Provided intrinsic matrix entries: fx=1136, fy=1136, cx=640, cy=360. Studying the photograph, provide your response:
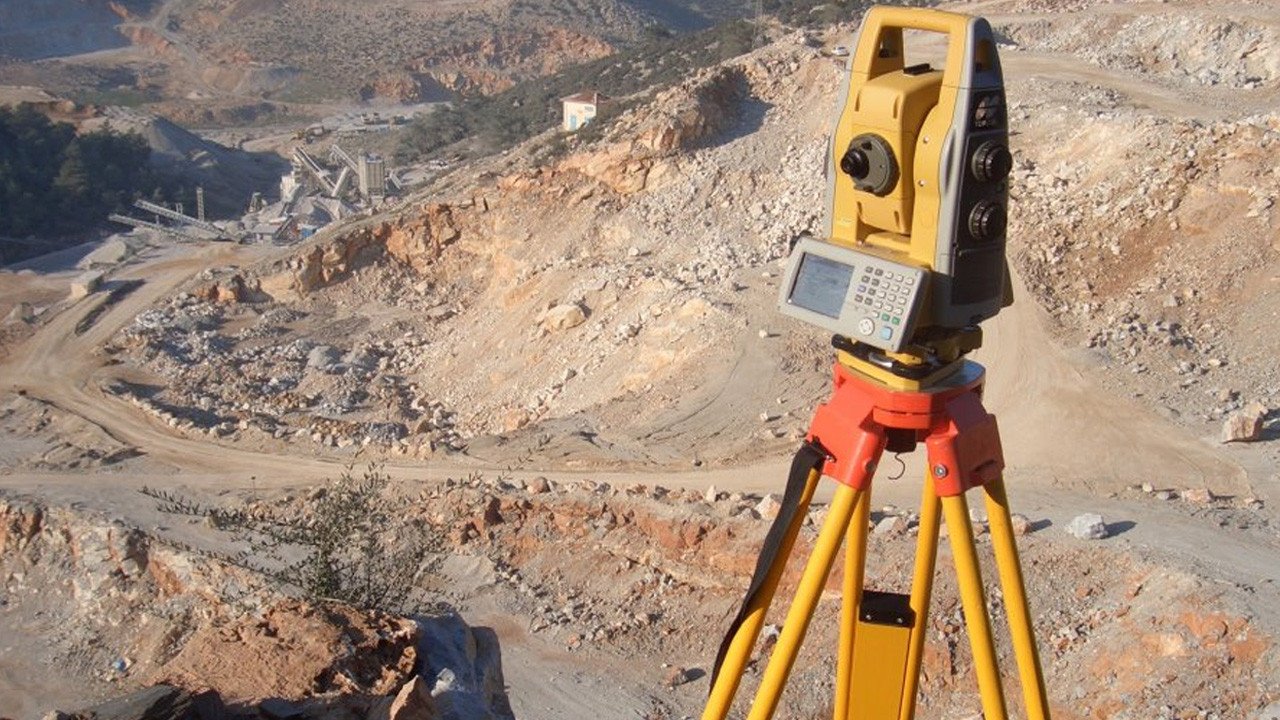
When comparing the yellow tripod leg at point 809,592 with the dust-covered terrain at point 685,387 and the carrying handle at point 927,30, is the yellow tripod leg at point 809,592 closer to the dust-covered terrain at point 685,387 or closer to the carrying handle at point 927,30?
the carrying handle at point 927,30

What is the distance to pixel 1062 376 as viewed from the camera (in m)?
15.1

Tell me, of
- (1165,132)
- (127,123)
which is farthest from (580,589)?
(127,123)

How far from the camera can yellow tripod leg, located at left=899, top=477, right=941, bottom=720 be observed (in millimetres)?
4020

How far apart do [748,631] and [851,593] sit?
1.56 ft

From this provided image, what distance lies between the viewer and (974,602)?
3.76 meters

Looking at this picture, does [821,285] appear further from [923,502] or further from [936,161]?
[923,502]

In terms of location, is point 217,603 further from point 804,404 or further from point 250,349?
point 250,349

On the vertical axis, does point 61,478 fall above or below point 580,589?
below

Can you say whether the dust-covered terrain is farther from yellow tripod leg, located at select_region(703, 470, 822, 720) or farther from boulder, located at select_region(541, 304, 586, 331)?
yellow tripod leg, located at select_region(703, 470, 822, 720)

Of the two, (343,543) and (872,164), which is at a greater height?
(872,164)

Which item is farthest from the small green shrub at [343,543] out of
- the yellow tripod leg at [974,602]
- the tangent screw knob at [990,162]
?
the tangent screw knob at [990,162]

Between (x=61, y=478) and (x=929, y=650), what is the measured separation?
13683mm

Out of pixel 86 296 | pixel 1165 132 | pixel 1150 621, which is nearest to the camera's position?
pixel 1150 621

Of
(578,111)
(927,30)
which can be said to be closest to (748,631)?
(927,30)
